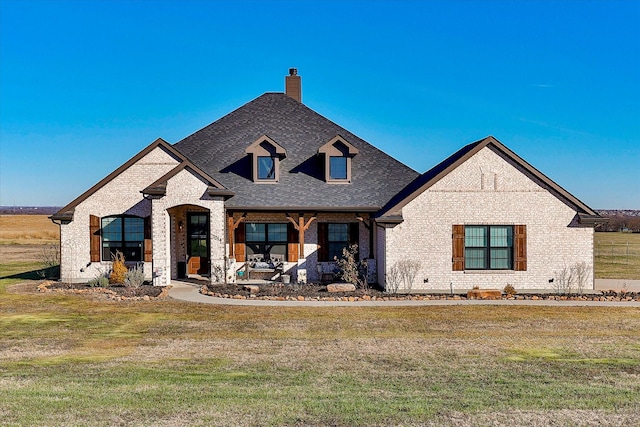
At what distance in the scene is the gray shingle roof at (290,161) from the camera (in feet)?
73.5

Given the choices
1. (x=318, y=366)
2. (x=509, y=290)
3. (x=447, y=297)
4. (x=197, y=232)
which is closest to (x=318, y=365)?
(x=318, y=366)

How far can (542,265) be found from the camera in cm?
1975

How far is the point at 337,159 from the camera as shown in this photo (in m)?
23.8

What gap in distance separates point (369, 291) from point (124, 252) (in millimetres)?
10872

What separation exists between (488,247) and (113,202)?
15.7 meters

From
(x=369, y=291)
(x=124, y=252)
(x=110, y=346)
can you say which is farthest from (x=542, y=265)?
(x=124, y=252)

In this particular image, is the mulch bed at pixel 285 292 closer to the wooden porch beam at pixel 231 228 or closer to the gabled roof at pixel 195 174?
the wooden porch beam at pixel 231 228

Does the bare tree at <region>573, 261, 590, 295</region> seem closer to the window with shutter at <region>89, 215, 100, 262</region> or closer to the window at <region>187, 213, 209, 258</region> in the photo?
the window at <region>187, 213, 209, 258</region>

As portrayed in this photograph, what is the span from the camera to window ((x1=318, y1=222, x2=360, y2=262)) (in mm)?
22594

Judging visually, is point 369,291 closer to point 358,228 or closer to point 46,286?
point 358,228

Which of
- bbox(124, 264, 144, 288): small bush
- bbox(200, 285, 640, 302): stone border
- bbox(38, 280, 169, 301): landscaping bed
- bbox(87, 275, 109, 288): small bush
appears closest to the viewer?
bbox(200, 285, 640, 302): stone border

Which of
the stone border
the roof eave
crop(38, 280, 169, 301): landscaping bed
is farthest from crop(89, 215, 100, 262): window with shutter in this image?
the roof eave

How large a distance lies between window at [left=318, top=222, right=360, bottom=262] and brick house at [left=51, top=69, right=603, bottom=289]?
0.04m

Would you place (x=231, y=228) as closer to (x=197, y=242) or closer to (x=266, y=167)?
(x=197, y=242)
